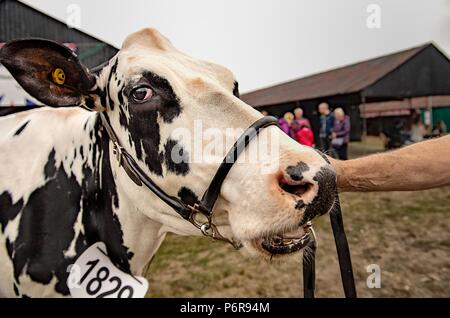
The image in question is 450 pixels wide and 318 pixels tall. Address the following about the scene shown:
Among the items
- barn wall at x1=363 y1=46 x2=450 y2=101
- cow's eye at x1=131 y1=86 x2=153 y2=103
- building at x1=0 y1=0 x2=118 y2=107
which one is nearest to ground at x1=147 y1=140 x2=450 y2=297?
cow's eye at x1=131 y1=86 x2=153 y2=103

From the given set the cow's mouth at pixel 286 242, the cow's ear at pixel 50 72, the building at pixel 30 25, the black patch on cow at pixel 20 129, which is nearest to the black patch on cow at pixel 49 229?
the black patch on cow at pixel 20 129

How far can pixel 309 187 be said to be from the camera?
1.30m

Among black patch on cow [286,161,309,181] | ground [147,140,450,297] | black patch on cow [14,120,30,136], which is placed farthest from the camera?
ground [147,140,450,297]

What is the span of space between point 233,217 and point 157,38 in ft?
3.20

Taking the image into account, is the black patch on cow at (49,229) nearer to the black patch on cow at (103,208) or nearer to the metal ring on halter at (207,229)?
the black patch on cow at (103,208)

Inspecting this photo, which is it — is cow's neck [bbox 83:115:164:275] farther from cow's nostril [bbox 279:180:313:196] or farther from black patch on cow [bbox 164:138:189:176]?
cow's nostril [bbox 279:180:313:196]

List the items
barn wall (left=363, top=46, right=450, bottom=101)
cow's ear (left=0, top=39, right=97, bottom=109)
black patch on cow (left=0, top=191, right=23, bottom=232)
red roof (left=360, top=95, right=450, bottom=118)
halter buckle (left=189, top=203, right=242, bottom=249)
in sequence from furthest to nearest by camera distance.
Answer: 1. red roof (left=360, top=95, right=450, bottom=118)
2. barn wall (left=363, top=46, right=450, bottom=101)
3. black patch on cow (left=0, top=191, right=23, bottom=232)
4. cow's ear (left=0, top=39, right=97, bottom=109)
5. halter buckle (left=189, top=203, right=242, bottom=249)

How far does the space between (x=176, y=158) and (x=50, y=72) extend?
0.80 meters

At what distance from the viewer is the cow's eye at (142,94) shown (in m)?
1.58

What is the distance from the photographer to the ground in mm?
4285

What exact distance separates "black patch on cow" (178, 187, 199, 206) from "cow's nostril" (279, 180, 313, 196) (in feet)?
1.29

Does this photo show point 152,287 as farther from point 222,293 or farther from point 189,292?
point 222,293

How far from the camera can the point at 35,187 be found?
6.72 feet
